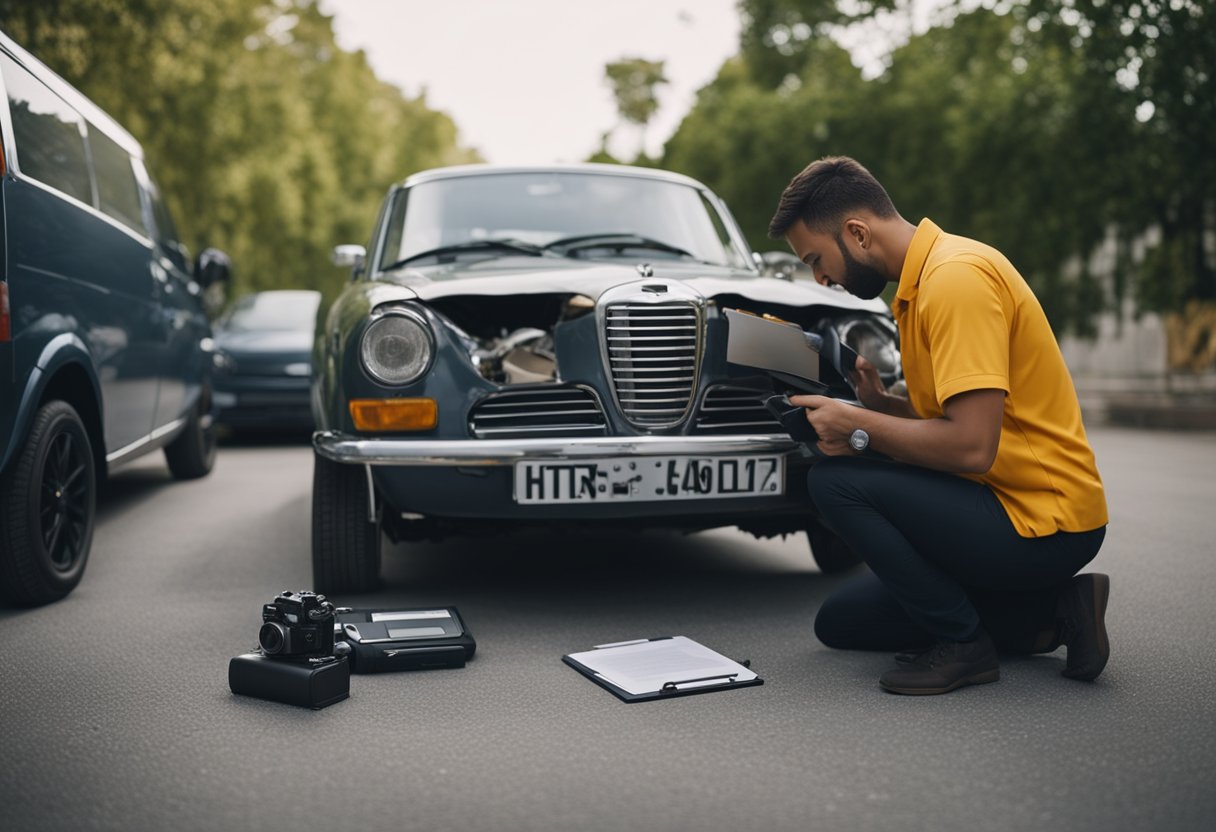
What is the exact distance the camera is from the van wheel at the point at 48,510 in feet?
14.4

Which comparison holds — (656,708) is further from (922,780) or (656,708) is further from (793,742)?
(922,780)

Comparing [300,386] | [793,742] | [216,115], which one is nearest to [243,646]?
[793,742]

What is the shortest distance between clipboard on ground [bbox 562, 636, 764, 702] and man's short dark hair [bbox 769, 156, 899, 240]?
4.14 feet

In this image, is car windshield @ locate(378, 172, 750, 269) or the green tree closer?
car windshield @ locate(378, 172, 750, 269)

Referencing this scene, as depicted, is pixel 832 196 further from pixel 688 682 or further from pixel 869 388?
pixel 688 682

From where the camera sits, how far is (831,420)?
11.5 feet

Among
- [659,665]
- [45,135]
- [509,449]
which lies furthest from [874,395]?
[45,135]

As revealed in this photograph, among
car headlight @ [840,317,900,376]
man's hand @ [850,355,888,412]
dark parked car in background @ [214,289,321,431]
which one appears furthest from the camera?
dark parked car in background @ [214,289,321,431]

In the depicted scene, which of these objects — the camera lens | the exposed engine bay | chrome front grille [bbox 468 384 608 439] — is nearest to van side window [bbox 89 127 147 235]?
the exposed engine bay

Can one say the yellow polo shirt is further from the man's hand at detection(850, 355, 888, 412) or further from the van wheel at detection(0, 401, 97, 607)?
the van wheel at detection(0, 401, 97, 607)

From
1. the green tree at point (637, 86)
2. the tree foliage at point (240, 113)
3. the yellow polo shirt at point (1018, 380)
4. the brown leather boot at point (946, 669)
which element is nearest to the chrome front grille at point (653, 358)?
the yellow polo shirt at point (1018, 380)

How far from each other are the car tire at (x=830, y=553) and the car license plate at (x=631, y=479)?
0.93m

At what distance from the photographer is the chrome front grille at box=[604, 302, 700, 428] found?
14.0ft

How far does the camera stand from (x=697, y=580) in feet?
16.6
